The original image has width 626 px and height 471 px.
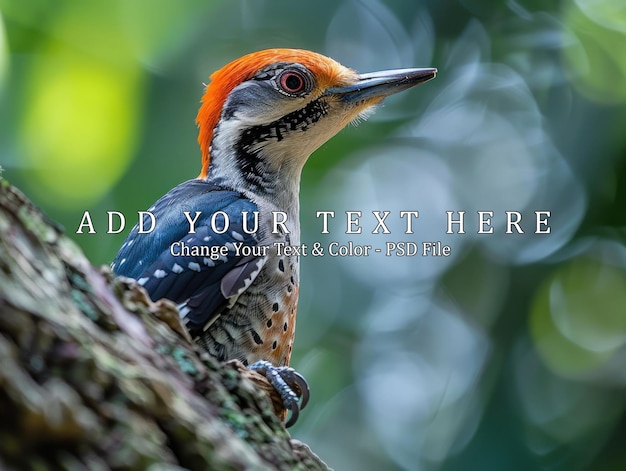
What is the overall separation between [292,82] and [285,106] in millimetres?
127

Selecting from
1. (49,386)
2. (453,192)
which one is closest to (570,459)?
(453,192)

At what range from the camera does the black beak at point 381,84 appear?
4.12 m

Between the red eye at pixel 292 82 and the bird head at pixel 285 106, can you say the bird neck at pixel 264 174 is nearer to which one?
the bird head at pixel 285 106

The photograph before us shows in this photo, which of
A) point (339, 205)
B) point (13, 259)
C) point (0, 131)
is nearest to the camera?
point (13, 259)

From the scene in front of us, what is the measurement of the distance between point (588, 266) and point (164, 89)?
2.90m

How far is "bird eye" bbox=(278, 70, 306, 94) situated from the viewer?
13.4 feet

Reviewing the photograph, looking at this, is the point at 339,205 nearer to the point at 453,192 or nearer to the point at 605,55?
the point at 453,192

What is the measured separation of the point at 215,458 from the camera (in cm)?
162

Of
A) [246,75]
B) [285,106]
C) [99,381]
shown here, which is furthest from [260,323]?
[99,381]

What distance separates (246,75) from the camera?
4219mm

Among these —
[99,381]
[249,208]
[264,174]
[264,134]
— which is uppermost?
[264,134]

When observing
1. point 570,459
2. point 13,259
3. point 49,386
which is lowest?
point 570,459

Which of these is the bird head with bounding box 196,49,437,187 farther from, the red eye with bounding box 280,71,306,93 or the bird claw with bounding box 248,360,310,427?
the bird claw with bounding box 248,360,310,427

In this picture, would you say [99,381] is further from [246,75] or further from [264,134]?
[246,75]
